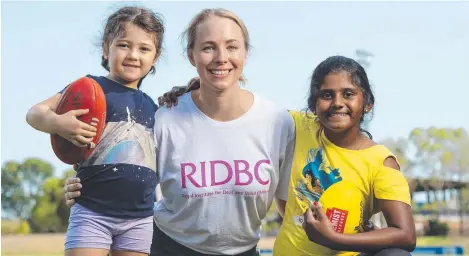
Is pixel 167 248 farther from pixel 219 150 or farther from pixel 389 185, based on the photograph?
pixel 389 185

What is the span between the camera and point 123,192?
3.60 meters

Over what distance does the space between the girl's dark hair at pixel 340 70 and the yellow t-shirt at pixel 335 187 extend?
18 centimetres

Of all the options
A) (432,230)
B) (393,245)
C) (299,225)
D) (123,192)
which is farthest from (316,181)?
(432,230)

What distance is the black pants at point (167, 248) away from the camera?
11.8ft

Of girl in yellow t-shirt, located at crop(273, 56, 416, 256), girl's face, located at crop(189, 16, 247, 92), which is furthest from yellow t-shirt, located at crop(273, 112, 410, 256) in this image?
girl's face, located at crop(189, 16, 247, 92)

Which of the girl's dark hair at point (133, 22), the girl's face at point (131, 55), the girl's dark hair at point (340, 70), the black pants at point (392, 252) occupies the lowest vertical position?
the black pants at point (392, 252)

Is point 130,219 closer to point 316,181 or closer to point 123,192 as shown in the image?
point 123,192

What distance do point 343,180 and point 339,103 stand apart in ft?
1.15

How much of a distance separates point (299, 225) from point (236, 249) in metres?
0.41

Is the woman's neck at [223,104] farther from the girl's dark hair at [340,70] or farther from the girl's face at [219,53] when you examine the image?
the girl's dark hair at [340,70]

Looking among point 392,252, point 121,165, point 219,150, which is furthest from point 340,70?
point 121,165

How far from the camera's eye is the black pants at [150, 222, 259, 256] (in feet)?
11.8

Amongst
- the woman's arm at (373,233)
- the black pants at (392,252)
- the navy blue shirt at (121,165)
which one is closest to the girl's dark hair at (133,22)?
the navy blue shirt at (121,165)

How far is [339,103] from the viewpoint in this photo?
3273 millimetres
